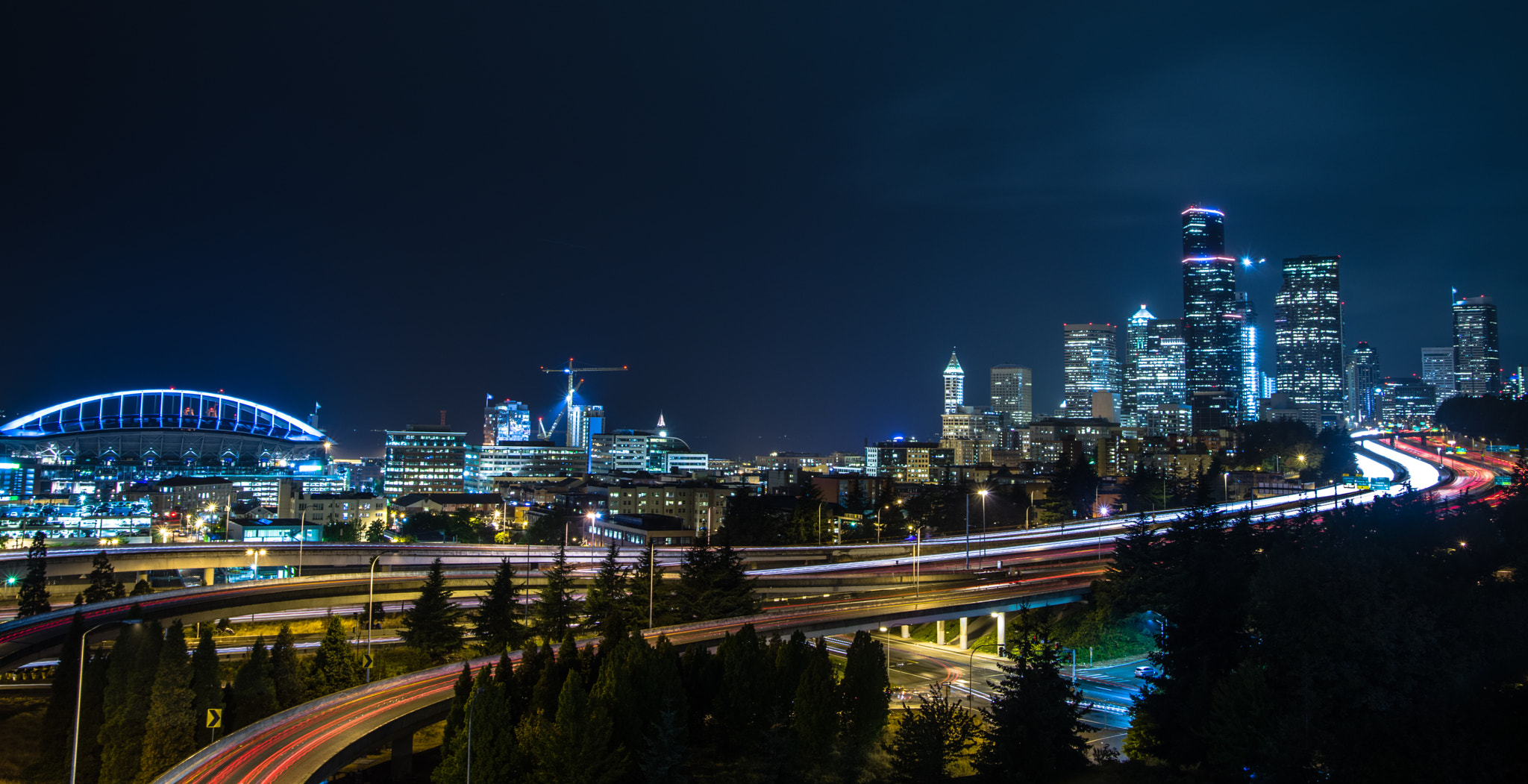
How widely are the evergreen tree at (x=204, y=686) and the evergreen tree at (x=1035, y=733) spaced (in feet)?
75.0

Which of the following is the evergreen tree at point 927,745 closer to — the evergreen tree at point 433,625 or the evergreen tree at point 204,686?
the evergreen tree at point 433,625

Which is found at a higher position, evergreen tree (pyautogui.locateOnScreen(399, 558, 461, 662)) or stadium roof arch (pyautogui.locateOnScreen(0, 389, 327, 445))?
stadium roof arch (pyautogui.locateOnScreen(0, 389, 327, 445))

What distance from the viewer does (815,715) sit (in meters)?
27.2

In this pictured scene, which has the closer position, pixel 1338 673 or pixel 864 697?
pixel 1338 673

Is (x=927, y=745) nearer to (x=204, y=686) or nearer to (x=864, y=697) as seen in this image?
(x=864, y=697)

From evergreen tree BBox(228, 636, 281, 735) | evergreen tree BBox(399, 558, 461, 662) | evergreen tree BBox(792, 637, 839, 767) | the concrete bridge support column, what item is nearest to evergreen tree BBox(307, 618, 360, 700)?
evergreen tree BBox(228, 636, 281, 735)

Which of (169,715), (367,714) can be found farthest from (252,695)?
(367,714)

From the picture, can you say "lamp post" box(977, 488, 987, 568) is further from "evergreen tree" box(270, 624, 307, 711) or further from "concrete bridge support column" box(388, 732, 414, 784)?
"evergreen tree" box(270, 624, 307, 711)

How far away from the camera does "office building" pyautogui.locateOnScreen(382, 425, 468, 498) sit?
165375mm

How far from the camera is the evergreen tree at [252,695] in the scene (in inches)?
1112

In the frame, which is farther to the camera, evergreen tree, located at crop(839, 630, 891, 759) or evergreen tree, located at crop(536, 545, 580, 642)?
evergreen tree, located at crop(536, 545, 580, 642)

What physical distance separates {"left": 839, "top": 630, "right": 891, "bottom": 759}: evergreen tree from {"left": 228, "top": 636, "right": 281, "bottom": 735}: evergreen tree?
17717 mm

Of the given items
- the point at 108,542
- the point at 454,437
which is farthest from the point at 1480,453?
the point at 454,437

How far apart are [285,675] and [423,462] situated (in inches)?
5654
